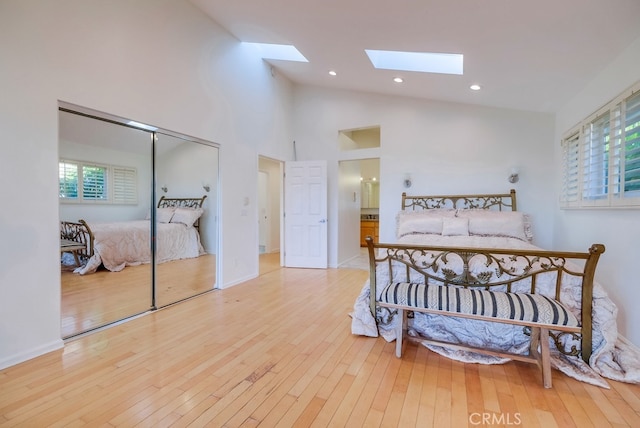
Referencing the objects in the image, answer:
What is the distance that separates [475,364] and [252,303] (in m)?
2.41

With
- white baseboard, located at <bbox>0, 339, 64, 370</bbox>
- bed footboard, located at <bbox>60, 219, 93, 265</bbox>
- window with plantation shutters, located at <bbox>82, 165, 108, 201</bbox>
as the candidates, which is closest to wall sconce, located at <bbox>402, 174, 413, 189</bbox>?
window with plantation shutters, located at <bbox>82, 165, 108, 201</bbox>

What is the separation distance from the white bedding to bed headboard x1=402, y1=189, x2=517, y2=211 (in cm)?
350

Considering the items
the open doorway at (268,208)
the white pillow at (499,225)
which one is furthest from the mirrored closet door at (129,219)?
the white pillow at (499,225)

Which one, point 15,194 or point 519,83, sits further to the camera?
point 519,83

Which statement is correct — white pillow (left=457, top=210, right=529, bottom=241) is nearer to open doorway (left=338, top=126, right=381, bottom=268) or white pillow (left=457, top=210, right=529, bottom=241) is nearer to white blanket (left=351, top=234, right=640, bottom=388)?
white blanket (left=351, top=234, right=640, bottom=388)

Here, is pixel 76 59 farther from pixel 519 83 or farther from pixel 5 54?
pixel 519 83

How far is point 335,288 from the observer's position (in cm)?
429

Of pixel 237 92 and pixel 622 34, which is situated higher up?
pixel 237 92

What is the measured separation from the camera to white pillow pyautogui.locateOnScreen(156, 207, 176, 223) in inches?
138

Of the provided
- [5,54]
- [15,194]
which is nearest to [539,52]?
[5,54]

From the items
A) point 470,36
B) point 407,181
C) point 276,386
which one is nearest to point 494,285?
point 276,386

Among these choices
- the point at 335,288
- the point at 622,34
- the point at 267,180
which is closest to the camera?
the point at 622,34

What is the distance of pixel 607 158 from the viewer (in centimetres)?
283

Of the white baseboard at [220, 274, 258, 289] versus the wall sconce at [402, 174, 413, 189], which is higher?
the wall sconce at [402, 174, 413, 189]
